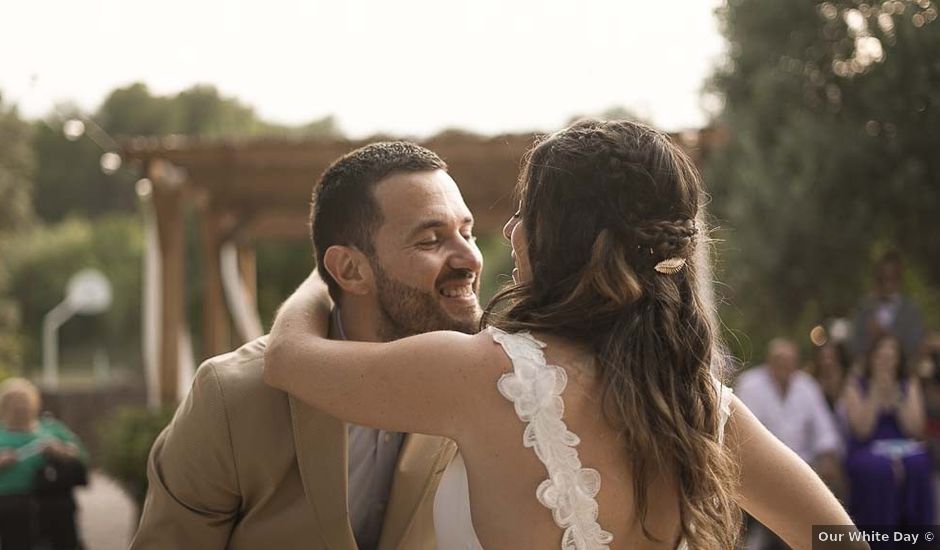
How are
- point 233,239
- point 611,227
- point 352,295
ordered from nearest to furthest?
point 611,227 → point 352,295 → point 233,239

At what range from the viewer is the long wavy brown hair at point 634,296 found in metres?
2.14

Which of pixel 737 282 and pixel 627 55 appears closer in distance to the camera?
pixel 737 282

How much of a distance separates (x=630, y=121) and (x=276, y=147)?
726 cm

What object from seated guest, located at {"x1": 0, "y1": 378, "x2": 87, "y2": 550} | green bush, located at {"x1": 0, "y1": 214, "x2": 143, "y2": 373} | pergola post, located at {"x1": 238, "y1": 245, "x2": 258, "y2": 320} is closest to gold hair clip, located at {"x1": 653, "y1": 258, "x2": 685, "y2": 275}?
seated guest, located at {"x1": 0, "y1": 378, "x2": 87, "y2": 550}

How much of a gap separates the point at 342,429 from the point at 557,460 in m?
0.67

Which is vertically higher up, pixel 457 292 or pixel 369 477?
pixel 457 292

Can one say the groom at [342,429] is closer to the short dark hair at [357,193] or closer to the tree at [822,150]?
the short dark hair at [357,193]

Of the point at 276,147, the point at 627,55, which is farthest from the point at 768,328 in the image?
the point at 276,147

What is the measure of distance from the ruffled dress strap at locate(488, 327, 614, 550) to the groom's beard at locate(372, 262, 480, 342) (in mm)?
755

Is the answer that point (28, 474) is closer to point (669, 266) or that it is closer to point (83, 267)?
point (669, 266)

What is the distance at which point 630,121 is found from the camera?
2.29 metres

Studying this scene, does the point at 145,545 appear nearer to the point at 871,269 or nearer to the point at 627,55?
the point at 871,269

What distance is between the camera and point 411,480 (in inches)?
109

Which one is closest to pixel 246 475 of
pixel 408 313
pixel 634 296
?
pixel 408 313
